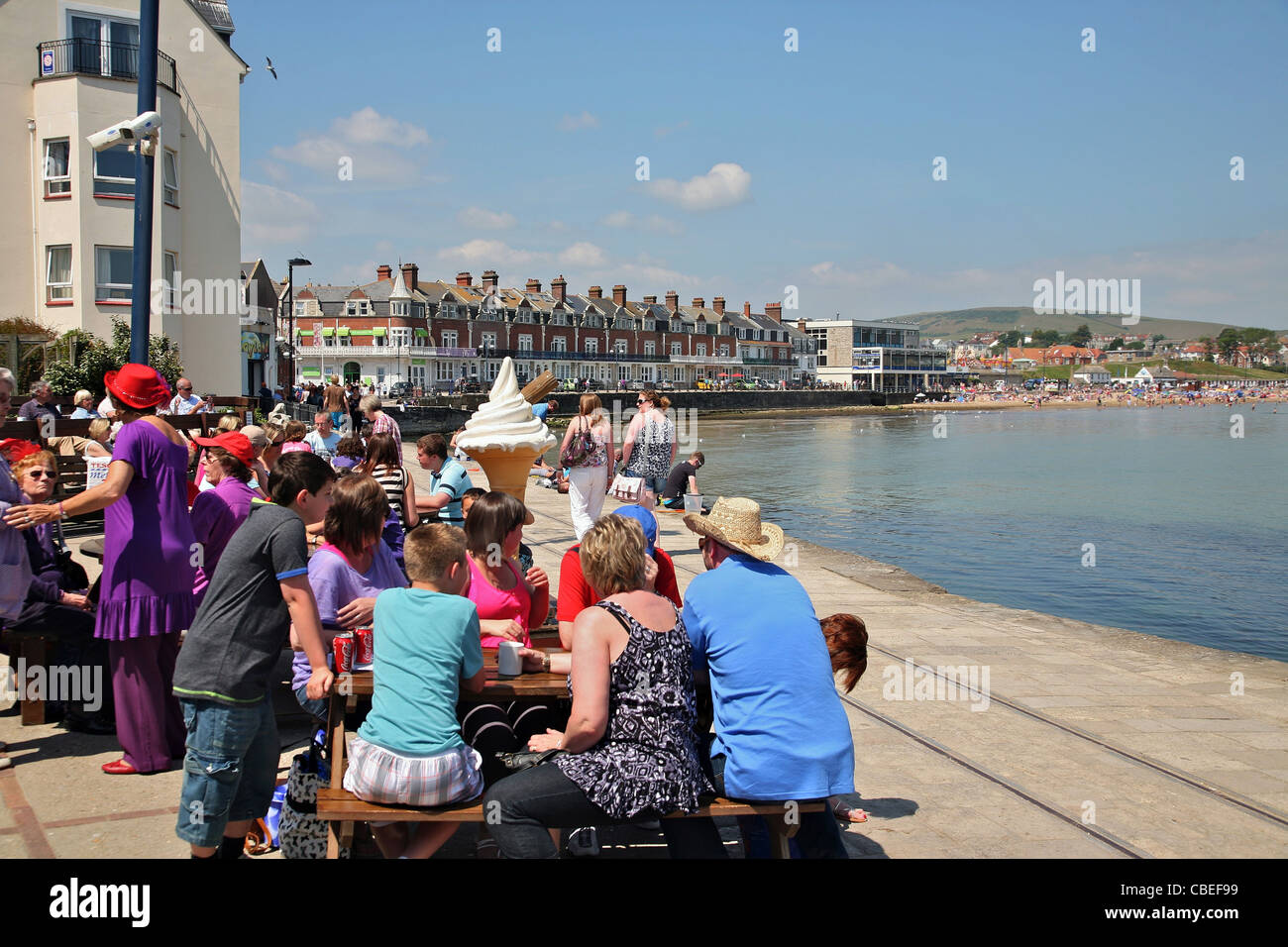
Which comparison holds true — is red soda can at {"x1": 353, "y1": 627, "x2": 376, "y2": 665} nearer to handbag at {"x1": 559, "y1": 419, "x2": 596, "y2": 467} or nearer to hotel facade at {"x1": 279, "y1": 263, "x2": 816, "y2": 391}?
handbag at {"x1": 559, "y1": 419, "x2": 596, "y2": 467}

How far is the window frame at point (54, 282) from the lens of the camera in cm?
2493

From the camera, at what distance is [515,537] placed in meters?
4.98

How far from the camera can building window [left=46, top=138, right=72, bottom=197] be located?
81.5 feet

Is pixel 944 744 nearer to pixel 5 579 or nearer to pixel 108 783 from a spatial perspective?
pixel 108 783

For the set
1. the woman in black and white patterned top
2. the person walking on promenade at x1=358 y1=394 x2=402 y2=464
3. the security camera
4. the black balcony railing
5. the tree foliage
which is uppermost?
the black balcony railing

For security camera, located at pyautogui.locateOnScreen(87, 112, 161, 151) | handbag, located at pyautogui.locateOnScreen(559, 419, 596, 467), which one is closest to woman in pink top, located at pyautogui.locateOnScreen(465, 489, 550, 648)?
handbag, located at pyautogui.locateOnScreen(559, 419, 596, 467)

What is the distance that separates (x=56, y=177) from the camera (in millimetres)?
24875

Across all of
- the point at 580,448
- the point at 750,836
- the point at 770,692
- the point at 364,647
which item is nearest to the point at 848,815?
the point at 750,836

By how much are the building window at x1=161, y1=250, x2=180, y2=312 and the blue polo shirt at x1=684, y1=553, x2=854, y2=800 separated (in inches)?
1042
